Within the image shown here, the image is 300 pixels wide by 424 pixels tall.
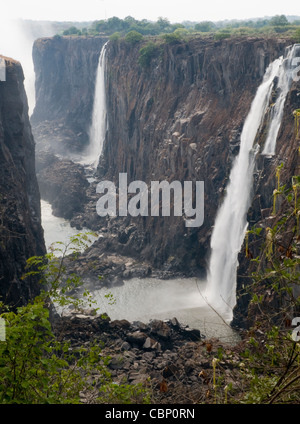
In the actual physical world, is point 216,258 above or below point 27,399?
below

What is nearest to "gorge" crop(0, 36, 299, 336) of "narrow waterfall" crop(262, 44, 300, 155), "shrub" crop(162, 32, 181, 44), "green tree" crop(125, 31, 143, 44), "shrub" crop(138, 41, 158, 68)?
"narrow waterfall" crop(262, 44, 300, 155)

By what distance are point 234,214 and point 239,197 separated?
1259 mm

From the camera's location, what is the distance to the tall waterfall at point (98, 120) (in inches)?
2566

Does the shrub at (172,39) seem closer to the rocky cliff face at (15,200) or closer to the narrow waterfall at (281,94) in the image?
the narrow waterfall at (281,94)

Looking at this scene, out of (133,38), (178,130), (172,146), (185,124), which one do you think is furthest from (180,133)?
(133,38)

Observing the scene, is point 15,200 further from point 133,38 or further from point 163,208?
point 133,38

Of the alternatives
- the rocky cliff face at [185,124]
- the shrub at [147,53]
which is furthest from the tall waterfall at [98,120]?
the shrub at [147,53]

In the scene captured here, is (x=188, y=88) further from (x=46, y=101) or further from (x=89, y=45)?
(x=46, y=101)

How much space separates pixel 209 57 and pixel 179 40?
23.0 feet

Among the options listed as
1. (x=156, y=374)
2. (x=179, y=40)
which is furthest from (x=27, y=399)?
(x=179, y=40)

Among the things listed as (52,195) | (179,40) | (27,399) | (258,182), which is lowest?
(52,195)

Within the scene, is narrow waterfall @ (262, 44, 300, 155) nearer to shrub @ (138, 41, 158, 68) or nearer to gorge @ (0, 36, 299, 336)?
gorge @ (0, 36, 299, 336)

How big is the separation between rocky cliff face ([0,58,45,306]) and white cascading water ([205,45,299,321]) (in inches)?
481
